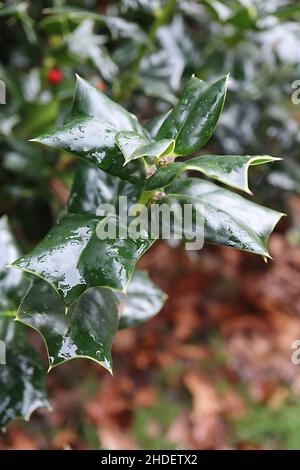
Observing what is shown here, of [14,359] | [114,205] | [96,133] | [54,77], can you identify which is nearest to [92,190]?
[114,205]

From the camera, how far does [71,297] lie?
2.17ft

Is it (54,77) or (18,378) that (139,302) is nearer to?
(18,378)

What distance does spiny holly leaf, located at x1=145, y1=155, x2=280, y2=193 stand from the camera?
65 centimetres

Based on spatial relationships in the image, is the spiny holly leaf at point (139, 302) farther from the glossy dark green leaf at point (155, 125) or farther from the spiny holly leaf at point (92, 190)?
the glossy dark green leaf at point (155, 125)

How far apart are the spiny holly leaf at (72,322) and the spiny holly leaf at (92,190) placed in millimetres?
155

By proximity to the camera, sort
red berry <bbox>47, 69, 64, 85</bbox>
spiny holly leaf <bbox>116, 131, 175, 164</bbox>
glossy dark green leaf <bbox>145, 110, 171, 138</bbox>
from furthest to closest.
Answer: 1. red berry <bbox>47, 69, 64, 85</bbox>
2. glossy dark green leaf <bbox>145, 110, 171, 138</bbox>
3. spiny holly leaf <bbox>116, 131, 175, 164</bbox>

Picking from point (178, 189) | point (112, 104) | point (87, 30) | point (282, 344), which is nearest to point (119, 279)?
point (178, 189)

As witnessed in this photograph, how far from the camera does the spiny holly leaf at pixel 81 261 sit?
2.15 ft

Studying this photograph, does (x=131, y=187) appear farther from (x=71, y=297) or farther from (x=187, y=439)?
(x=187, y=439)

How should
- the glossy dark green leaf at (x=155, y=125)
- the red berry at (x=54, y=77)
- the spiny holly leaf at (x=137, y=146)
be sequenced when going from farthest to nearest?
the red berry at (x=54, y=77) < the glossy dark green leaf at (x=155, y=125) < the spiny holly leaf at (x=137, y=146)

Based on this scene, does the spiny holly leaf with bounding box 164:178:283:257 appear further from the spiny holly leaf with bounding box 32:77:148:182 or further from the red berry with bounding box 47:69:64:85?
the red berry with bounding box 47:69:64:85

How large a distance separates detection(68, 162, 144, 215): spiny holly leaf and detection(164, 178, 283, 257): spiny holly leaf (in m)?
0.17

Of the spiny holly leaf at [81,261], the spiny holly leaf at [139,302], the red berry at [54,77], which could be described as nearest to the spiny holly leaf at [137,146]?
the spiny holly leaf at [81,261]

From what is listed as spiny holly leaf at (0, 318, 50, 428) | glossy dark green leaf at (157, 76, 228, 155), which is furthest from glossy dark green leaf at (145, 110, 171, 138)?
spiny holly leaf at (0, 318, 50, 428)
